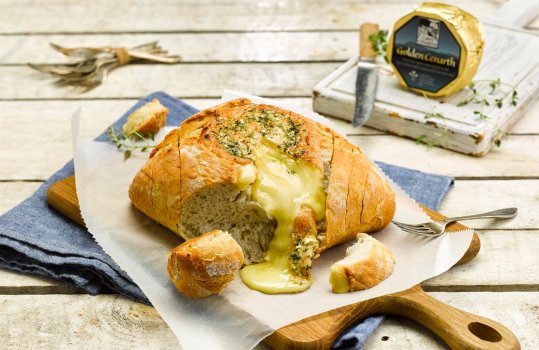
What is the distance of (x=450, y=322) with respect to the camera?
1801 millimetres

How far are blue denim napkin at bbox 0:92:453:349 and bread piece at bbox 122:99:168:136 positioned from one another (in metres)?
0.26

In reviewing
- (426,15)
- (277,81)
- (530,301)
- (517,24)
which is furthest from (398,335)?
(517,24)

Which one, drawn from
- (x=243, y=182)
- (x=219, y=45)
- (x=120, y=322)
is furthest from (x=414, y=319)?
(x=219, y=45)

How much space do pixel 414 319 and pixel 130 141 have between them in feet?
3.79

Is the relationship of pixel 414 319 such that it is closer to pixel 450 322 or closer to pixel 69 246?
pixel 450 322

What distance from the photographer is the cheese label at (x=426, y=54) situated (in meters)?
2.84

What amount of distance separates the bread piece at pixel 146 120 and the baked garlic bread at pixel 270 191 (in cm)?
46

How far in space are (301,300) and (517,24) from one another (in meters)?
2.25

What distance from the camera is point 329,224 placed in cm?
196

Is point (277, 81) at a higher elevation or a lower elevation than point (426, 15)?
lower

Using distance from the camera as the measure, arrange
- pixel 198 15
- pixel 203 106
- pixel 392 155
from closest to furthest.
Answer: pixel 392 155
pixel 203 106
pixel 198 15

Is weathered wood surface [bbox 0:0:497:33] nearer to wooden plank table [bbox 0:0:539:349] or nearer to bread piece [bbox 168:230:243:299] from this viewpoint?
wooden plank table [bbox 0:0:539:349]

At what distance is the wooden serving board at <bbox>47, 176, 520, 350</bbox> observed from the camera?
174 centimetres

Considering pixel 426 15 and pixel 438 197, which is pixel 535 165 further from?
pixel 426 15
